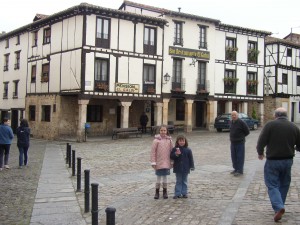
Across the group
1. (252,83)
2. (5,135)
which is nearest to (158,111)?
(252,83)

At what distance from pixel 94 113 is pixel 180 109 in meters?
8.39

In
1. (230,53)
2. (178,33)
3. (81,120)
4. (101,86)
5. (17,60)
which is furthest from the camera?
(17,60)

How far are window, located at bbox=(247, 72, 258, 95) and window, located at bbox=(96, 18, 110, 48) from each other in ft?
47.9

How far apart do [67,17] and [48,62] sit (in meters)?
4.08

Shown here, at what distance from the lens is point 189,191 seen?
28.8 ft

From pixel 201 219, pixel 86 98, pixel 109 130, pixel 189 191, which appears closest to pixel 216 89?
pixel 109 130

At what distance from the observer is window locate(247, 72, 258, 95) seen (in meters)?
33.7

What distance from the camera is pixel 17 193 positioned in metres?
8.94

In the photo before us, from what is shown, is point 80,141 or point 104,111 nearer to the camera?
point 80,141

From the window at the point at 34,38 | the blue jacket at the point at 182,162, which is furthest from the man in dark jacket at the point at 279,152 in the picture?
the window at the point at 34,38

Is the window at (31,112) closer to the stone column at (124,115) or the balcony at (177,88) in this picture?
the stone column at (124,115)

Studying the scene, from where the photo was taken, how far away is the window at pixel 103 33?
82.3 ft

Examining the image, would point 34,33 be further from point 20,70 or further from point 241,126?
point 241,126

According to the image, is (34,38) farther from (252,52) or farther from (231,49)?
(252,52)
